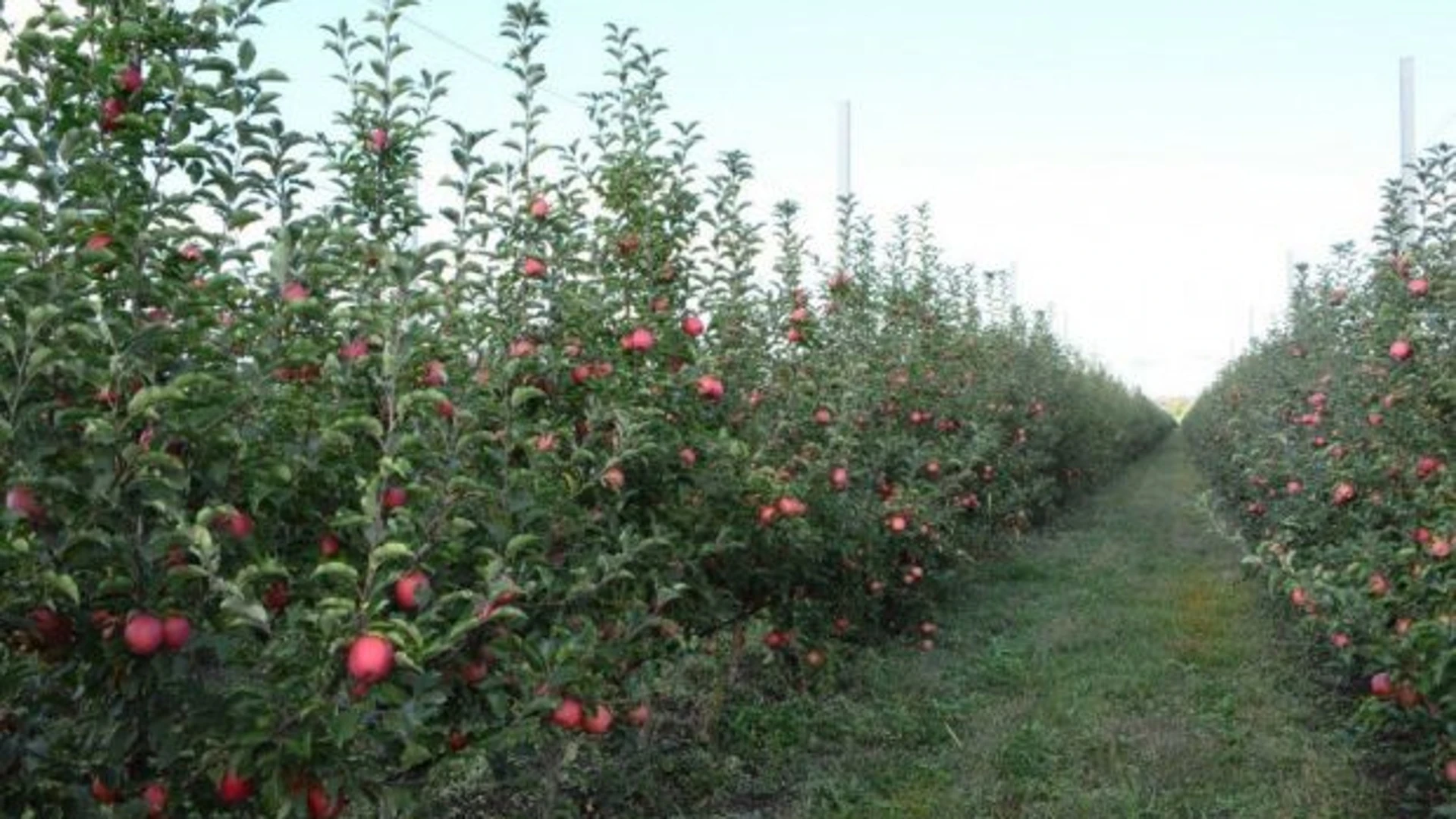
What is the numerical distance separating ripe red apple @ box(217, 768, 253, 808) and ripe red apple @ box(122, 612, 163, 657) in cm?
25

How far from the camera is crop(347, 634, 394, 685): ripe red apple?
76.5 inches

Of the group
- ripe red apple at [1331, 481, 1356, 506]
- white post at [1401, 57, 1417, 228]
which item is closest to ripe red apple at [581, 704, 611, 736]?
ripe red apple at [1331, 481, 1356, 506]

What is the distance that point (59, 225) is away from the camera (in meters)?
2.02

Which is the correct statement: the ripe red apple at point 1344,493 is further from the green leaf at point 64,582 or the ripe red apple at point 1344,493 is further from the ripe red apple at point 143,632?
the green leaf at point 64,582

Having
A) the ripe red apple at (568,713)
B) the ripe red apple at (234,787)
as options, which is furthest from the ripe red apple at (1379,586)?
the ripe red apple at (234,787)

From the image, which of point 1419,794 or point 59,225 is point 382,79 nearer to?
point 59,225

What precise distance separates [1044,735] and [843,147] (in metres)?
8.42

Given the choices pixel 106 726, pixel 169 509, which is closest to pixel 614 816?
pixel 106 726

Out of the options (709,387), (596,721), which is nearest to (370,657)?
(596,721)

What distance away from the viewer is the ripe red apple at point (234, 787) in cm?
208

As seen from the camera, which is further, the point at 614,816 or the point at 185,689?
the point at 614,816

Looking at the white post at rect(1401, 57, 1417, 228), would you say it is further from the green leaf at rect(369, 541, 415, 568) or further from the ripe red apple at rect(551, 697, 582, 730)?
the green leaf at rect(369, 541, 415, 568)

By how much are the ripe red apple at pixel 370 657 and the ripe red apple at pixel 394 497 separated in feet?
1.03

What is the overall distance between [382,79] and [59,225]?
141cm
